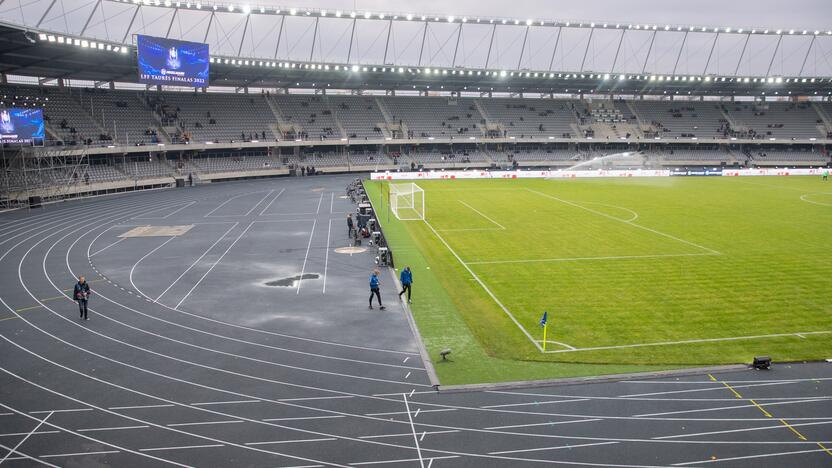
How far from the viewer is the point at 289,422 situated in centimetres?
1170

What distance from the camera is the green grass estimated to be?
15062 mm

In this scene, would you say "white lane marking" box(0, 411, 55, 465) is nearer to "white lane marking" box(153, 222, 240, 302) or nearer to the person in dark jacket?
the person in dark jacket

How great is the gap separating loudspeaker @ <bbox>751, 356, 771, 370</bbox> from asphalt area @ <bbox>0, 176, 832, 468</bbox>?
0.61 feet

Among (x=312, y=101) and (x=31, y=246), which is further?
(x=312, y=101)

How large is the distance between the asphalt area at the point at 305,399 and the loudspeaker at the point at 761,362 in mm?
186

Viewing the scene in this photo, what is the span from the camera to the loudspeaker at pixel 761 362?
45.3ft

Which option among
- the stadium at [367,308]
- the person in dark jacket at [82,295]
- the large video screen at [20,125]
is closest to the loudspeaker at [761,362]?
the stadium at [367,308]

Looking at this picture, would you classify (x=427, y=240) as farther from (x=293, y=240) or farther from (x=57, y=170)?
(x=57, y=170)

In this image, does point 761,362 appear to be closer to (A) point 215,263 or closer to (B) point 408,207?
(A) point 215,263

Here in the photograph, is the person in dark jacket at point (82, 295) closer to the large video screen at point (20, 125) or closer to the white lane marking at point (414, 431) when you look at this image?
the white lane marking at point (414, 431)

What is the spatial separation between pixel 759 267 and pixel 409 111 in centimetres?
6913

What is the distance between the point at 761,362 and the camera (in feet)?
45.3

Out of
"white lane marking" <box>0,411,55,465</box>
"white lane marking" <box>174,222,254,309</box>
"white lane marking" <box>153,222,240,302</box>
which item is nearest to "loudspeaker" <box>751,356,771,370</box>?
"white lane marking" <box>0,411,55,465</box>

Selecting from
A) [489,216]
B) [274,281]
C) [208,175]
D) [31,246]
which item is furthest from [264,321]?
[208,175]
